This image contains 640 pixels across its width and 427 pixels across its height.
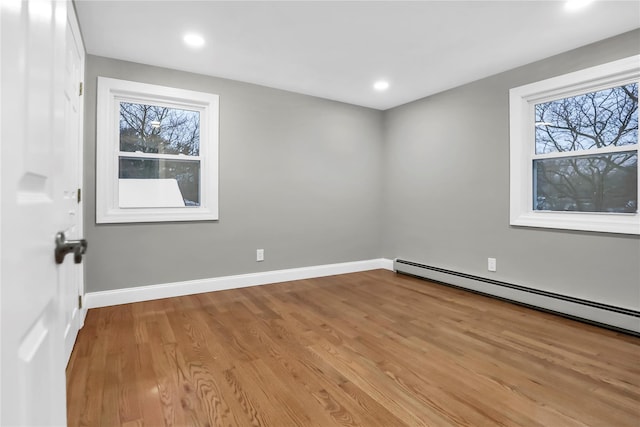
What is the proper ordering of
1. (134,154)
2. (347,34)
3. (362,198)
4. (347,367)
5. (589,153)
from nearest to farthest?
(347,367), (347,34), (589,153), (134,154), (362,198)

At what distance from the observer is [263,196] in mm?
3889

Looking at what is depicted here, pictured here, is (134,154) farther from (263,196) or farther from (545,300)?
(545,300)

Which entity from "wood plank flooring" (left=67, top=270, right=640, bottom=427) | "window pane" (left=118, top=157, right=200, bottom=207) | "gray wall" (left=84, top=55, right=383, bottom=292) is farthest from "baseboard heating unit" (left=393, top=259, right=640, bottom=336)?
"window pane" (left=118, top=157, right=200, bottom=207)

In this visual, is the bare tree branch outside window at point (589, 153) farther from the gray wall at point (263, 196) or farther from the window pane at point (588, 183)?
the gray wall at point (263, 196)

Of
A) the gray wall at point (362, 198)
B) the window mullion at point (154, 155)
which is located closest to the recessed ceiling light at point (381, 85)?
the gray wall at point (362, 198)

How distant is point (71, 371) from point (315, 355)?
1.43 meters

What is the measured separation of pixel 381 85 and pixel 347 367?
3.09 meters

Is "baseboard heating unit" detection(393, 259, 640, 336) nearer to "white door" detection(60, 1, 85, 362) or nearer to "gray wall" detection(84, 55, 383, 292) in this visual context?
"gray wall" detection(84, 55, 383, 292)

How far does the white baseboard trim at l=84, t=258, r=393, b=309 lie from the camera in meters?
3.08

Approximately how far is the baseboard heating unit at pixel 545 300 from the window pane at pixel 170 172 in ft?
9.31

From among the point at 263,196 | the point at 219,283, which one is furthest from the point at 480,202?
the point at 219,283

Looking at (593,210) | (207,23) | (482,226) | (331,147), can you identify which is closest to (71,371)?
(207,23)

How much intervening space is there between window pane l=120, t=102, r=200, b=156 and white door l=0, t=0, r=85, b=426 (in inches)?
108

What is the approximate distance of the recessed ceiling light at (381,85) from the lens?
3.73m
